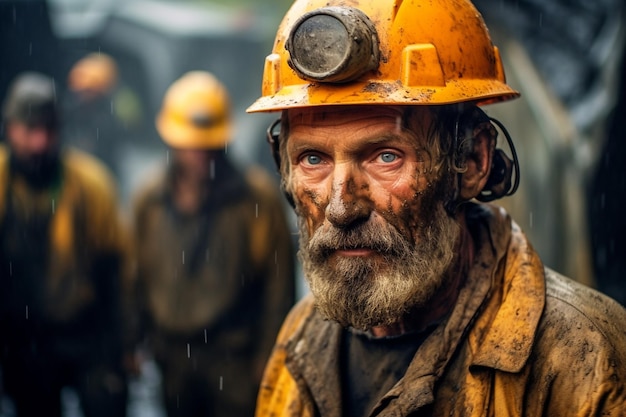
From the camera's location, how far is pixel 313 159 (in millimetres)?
2900

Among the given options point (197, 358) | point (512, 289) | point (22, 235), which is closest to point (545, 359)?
point (512, 289)

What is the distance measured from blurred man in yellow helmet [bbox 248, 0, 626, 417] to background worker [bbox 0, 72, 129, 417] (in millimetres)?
4345

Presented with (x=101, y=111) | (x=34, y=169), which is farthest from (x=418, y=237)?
(x=101, y=111)

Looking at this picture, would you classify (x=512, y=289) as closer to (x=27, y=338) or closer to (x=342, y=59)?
(x=342, y=59)

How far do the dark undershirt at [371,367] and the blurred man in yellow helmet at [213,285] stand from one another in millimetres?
3799

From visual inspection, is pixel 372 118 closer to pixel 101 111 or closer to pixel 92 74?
pixel 92 74

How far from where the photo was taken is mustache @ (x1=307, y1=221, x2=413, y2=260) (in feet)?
9.07

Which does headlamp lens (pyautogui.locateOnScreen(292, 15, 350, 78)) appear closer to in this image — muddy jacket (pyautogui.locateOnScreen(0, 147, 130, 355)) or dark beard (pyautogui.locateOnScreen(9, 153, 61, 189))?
muddy jacket (pyautogui.locateOnScreen(0, 147, 130, 355))

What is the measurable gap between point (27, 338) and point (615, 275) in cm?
448

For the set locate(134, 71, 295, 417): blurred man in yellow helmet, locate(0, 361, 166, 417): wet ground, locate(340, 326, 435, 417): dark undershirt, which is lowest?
locate(0, 361, 166, 417): wet ground

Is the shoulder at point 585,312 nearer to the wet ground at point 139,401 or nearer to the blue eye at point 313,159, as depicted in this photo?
the blue eye at point 313,159

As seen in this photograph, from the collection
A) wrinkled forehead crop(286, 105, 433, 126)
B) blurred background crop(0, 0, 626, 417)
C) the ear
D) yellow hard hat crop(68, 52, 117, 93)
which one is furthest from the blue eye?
yellow hard hat crop(68, 52, 117, 93)

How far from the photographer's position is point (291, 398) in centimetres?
313

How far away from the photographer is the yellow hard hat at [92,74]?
12500 millimetres
